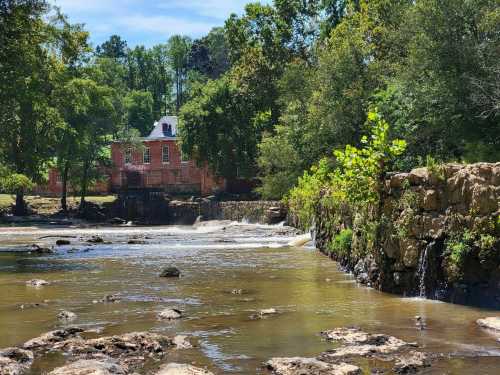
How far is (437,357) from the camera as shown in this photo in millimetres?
8242

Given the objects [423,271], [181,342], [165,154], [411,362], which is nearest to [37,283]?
[181,342]

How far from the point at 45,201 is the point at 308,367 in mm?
56483

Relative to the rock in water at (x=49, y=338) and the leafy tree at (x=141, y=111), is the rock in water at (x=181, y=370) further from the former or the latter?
the leafy tree at (x=141, y=111)

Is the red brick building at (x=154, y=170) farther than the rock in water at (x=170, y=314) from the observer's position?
Yes

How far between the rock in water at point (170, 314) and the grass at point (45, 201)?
48293 millimetres

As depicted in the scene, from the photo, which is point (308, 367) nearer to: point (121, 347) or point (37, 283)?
point (121, 347)

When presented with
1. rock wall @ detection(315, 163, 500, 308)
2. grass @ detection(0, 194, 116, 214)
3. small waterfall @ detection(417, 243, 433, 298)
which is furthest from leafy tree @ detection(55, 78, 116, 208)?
small waterfall @ detection(417, 243, 433, 298)

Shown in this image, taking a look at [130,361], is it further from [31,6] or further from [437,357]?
[31,6]

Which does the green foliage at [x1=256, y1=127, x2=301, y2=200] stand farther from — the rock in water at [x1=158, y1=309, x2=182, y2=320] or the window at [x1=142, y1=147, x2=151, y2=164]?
the rock in water at [x1=158, y1=309, x2=182, y2=320]

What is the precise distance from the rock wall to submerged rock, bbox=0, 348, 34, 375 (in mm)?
7591

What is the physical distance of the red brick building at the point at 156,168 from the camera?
7194 centimetres

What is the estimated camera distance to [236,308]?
1216 cm

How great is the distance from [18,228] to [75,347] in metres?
41.0

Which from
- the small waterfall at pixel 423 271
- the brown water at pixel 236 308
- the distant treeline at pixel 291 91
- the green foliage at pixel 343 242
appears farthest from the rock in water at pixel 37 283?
the distant treeline at pixel 291 91
